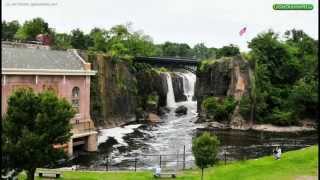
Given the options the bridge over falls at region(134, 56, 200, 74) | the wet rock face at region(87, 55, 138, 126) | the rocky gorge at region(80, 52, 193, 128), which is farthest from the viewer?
the bridge over falls at region(134, 56, 200, 74)

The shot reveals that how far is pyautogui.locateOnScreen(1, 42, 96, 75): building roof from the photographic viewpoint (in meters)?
49.1

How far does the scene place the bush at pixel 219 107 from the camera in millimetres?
80250

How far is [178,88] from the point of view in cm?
10669

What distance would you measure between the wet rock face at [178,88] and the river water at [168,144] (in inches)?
849

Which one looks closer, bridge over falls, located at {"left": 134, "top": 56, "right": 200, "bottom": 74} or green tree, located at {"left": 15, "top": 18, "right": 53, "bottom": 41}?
bridge over falls, located at {"left": 134, "top": 56, "right": 200, "bottom": 74}

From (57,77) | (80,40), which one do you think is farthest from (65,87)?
(80,40)

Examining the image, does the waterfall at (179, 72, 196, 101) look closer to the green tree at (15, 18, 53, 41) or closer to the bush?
the bush

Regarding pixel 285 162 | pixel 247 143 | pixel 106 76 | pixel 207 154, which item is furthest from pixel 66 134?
pixel 106 76

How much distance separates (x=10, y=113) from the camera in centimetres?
2952

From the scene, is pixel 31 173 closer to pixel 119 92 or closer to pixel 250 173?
pixel 250 173

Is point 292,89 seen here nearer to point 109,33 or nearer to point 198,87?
point 198,87

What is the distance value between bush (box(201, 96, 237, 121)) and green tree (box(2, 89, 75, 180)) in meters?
51.5

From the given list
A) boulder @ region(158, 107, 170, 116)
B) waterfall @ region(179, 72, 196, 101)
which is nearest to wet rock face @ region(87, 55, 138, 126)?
boulder @ region(158, 107, 170, 116)

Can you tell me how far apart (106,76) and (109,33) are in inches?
1284
